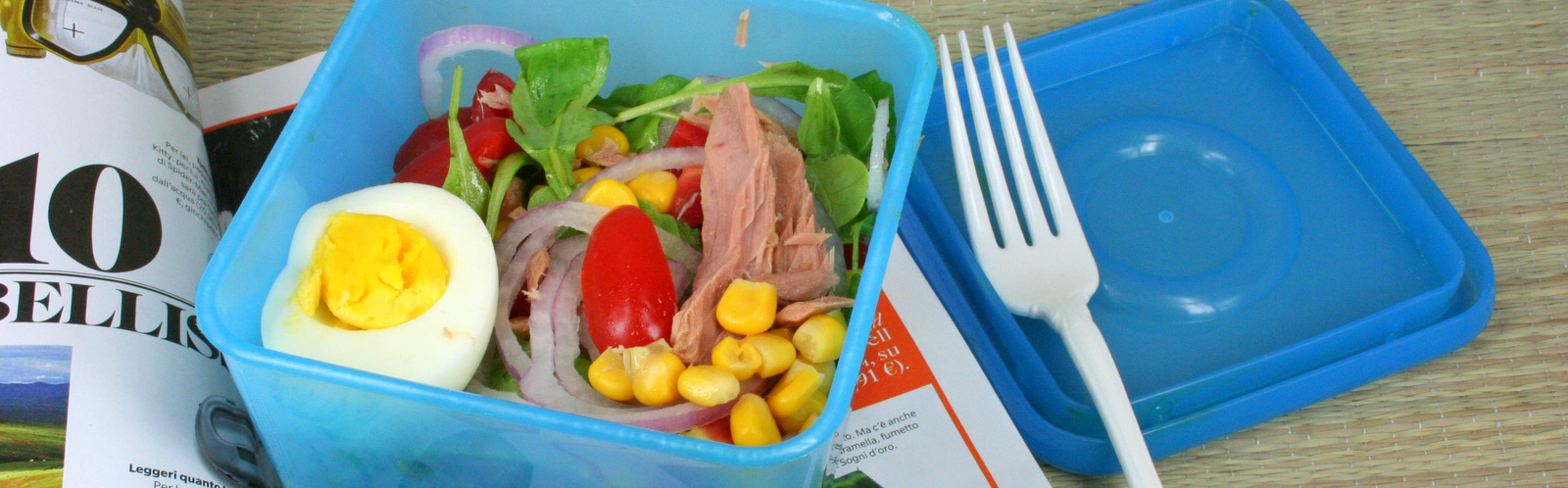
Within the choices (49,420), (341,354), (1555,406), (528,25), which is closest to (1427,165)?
(1555,406)

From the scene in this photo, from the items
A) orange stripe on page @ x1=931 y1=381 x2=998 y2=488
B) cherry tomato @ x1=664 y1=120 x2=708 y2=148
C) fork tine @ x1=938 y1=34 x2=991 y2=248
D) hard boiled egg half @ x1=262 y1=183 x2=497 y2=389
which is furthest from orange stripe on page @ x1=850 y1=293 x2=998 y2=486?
hard boiled egg half @ x1=262 y1=183 x2=497 y2=389

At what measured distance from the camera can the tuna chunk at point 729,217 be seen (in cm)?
64

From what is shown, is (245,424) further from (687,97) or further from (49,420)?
(687,97)

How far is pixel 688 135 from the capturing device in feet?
2.57

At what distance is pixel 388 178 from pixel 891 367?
43cm

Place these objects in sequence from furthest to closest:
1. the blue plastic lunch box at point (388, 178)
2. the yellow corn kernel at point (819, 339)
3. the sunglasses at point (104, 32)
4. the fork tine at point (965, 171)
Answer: the fork tine at point (965, 171) → the sunglasses at point (104, 32) → the yellow corn kernel at point (819, 339) → the blue plastic lunch box at point (388, 178)

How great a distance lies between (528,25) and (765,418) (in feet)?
1.35

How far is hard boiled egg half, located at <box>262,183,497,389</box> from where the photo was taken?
59 centimetres

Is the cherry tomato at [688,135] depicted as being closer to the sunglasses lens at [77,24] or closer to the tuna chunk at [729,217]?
the tuna chunk at [729,217]

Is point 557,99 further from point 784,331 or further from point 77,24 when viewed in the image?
point 77,24

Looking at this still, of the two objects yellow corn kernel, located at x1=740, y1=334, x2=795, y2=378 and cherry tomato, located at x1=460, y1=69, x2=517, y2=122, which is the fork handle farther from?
cherry tomato, located at x1=460, y1=69, x2=517, y2=122

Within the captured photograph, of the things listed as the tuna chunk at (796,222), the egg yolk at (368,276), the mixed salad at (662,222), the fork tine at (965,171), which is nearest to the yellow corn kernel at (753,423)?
the mixed salad at (662,222)

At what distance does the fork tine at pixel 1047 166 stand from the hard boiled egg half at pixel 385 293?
1.55ft

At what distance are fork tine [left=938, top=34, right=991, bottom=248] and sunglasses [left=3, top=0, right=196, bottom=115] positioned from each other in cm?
64
